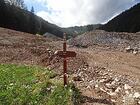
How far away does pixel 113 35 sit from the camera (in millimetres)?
33656

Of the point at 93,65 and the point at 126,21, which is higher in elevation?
the point at 126,21

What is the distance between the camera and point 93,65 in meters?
21.8

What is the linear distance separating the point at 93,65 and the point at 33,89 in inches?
212

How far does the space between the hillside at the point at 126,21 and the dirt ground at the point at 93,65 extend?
96.9 meters

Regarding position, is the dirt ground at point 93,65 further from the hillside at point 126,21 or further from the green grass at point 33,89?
the hillside at point 126,21

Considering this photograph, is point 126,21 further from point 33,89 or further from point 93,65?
point 33,89

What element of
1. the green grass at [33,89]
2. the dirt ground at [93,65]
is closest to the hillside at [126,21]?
the dirt ground at [93,65]

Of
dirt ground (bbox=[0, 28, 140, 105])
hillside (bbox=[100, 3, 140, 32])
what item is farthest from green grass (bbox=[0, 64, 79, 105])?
hillside (bbox=[100, 3, 140, 32])

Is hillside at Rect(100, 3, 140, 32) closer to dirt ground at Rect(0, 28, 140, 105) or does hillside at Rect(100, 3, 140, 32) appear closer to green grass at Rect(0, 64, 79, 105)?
dirt ground at Rect(0, 28, 140, 105)

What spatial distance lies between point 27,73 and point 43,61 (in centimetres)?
395

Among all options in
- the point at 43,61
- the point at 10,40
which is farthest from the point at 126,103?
the point at 10,40

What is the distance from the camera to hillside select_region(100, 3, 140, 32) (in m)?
131

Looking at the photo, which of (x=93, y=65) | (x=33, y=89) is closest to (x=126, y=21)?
(x=93, y=65)

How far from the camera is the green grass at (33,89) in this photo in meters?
15.4
